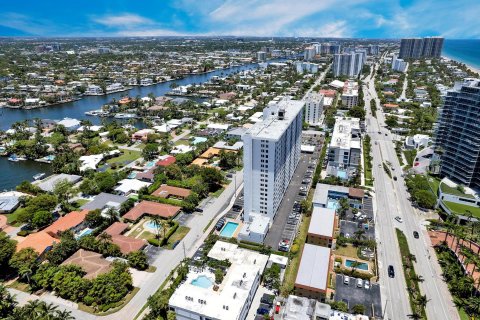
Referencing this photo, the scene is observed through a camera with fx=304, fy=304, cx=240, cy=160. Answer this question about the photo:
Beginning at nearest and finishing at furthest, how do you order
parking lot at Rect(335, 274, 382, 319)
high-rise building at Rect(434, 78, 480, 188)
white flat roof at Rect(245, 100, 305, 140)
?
parking lot at Rect(335, 274, 382, 319) < white flat roof at Rect(245, 100, 305, 140) < high-rise building at Rect(434, 78, 480, 188)

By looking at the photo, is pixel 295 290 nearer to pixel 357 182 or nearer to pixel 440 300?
pixel 440 300

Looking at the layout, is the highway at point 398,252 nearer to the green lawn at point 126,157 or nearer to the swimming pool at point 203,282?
the swimming pool at point 203,282

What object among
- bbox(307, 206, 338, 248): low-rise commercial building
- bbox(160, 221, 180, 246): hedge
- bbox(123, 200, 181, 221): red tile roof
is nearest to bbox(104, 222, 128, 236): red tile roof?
bbox(123, 200, 181, 221): red tile roof

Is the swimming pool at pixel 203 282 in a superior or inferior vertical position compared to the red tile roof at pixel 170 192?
inferior

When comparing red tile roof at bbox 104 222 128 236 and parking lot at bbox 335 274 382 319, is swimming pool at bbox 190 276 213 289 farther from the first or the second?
red tile roof at bbox 104 222 128 236

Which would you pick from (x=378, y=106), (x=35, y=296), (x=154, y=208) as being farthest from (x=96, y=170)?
(x=378, y=106)

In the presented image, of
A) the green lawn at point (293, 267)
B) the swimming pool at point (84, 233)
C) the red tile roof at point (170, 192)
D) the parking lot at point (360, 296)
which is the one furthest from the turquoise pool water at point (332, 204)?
the swimming pool at point (84, 233)
